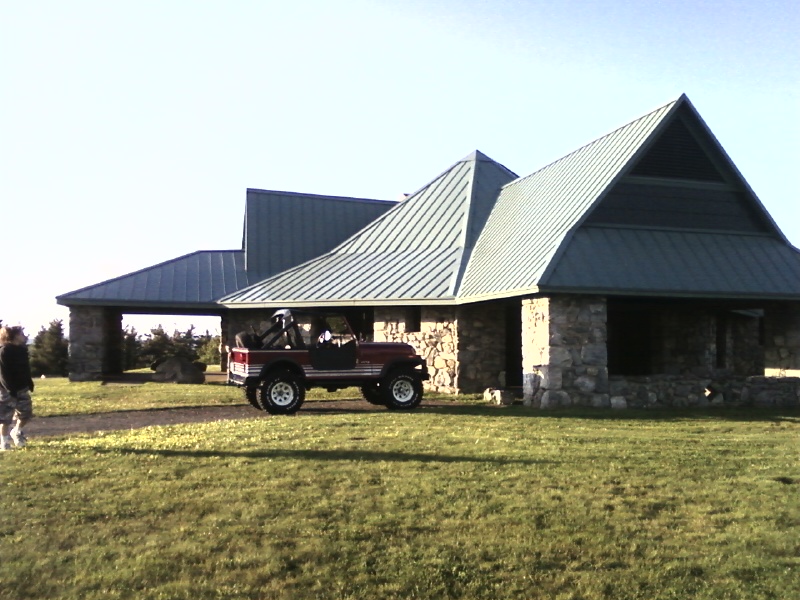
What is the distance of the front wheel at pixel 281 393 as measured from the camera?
1460 cm

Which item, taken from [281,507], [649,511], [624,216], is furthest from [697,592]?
[624,216]

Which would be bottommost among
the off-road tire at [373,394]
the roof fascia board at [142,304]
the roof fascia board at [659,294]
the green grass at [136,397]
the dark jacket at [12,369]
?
the green grass at [136,397]

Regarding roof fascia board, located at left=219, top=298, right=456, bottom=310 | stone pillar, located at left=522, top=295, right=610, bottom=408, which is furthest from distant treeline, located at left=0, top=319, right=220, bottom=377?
stone pillar, located at left=522, top=295, right=610, bottom=408

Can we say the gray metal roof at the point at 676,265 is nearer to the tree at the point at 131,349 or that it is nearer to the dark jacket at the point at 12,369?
the dark jacket at the point at 12,369

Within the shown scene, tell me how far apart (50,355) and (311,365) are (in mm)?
21357

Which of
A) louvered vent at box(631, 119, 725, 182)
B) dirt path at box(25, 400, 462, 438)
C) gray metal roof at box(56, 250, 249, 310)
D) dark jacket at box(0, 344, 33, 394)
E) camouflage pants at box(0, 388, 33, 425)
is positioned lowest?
dirt path at box(25, 400, 462, 438)

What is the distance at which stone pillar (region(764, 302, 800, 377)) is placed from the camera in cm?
1828

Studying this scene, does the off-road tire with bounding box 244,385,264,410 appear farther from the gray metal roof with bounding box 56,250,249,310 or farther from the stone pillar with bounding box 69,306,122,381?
the stone pillar with bounding box 69,306,122,381

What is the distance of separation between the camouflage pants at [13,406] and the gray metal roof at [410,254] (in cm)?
1029

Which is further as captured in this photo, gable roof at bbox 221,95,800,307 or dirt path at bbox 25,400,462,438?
gable roof at bbox 221,95,800,307

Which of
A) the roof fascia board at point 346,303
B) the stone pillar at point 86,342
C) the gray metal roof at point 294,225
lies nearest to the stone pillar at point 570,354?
the roof fascia board at point 346,303

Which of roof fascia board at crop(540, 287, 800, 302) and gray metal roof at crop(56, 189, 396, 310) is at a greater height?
gray metal roof at crop(56, 189, 396, 310)

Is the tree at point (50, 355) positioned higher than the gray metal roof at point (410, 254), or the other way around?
the gray metal roof at point (410, 254)

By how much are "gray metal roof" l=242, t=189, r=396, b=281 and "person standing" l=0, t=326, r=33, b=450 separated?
16.4 meters
